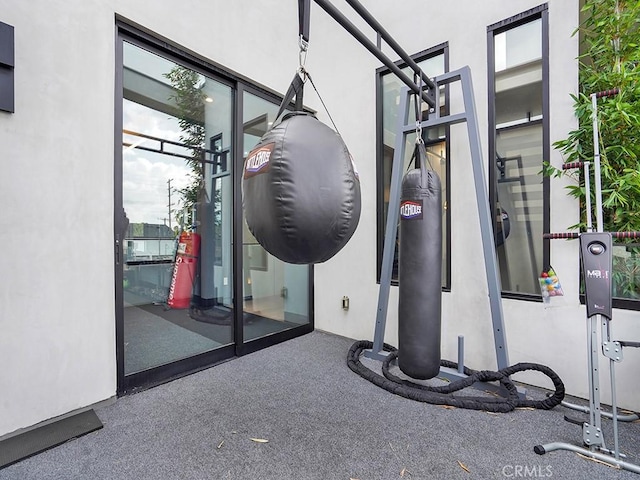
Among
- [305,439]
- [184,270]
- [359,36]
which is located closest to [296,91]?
[359,36]

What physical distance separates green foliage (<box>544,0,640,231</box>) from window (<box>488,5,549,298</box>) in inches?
9.7

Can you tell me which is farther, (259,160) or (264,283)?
A: (264,283)

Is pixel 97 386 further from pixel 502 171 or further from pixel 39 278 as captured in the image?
pixel 502 171

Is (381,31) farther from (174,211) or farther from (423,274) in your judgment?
(174,211)

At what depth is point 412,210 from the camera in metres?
2.12

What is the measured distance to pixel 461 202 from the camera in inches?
109

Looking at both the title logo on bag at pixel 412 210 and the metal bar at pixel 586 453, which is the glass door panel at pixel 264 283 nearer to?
the title logo on bag at pixel 412 210

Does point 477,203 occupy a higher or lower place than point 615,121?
lower

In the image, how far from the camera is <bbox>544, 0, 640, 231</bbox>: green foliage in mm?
1924

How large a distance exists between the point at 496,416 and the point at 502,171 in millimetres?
1873

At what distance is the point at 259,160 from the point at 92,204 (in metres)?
1.54

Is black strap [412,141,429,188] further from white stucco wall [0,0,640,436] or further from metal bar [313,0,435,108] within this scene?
white stucco wall [0,0,640,436]

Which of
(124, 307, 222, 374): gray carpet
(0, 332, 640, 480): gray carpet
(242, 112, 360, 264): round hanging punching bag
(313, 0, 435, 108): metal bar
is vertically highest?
(313, 0, 435, 108): metal bar

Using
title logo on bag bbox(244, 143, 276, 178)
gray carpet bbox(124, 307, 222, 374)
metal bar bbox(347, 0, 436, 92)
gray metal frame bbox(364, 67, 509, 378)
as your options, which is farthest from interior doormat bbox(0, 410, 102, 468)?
metal bar bbox(347, 0, 436, 92)
